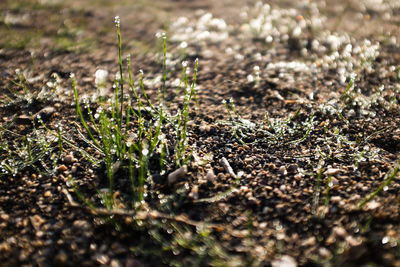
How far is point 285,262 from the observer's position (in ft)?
3.39

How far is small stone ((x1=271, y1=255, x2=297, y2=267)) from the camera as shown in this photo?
1.03 m

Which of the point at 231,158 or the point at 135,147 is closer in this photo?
the point at 135,147

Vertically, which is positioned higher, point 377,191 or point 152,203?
point 377,191

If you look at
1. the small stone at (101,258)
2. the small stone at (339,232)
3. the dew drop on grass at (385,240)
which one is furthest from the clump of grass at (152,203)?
the dew drop on grass at (385,240)

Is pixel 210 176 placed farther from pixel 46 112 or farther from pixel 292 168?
pixel 46 112

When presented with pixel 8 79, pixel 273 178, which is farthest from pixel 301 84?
pixel 8 79

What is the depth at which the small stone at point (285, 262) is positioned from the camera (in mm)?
1025

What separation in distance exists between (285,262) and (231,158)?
1.82 ft

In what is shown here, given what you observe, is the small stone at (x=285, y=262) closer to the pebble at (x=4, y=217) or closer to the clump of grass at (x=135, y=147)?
the clump of grass at (x=135, y=147)

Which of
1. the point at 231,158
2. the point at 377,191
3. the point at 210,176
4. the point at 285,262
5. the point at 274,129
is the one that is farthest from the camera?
the point at 274,129

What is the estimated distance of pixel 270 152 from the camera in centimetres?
150

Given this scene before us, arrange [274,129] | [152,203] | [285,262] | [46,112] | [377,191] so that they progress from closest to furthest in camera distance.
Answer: [285,262], [377,191], [152,203], [274,129], [46,112]

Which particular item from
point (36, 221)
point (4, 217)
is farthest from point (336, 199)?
point (4, 217)

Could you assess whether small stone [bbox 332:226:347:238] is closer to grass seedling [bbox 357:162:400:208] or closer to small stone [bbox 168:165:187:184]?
grass seedling [bbox 357:162:400:208]
